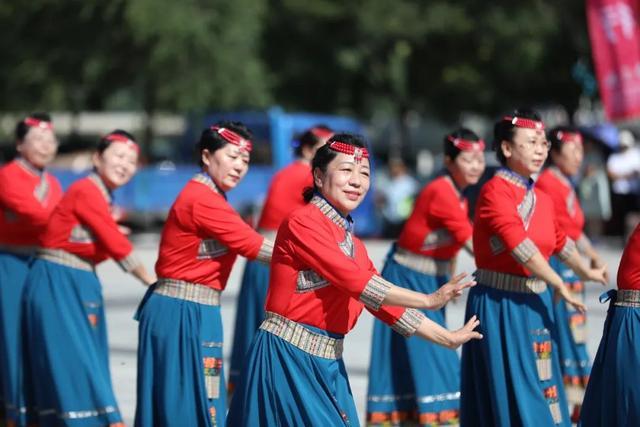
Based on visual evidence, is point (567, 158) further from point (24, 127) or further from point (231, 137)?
point (24, 127)

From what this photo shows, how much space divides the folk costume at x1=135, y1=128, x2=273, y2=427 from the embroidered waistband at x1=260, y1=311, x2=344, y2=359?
126cm

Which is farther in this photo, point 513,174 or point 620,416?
point 513,174

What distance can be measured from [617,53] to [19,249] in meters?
11.4

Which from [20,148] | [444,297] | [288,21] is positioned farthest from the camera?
[288,21]

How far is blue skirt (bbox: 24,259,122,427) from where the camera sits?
7.88 m

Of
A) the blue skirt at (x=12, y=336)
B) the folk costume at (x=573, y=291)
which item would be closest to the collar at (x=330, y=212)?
the blue skirt at (x=12, y=336)

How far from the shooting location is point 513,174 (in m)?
7.02

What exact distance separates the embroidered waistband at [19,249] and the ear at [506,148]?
3239 millimetres

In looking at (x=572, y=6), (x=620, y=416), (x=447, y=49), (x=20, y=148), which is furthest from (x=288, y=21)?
(x=620, y=416)

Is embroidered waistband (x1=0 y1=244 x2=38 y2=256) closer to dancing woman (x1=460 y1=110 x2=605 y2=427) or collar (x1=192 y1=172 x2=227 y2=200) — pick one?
collar (x1=192 y1=172 x2=227 y2=200)

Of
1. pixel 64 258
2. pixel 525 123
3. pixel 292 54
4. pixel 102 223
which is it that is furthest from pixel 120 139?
pixel 292 54

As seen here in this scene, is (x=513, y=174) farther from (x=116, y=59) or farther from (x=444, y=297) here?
(x=116, y=59)

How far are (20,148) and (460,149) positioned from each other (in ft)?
8.95

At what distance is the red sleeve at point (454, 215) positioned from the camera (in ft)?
27.2
